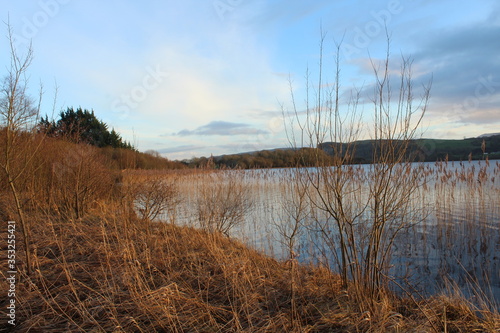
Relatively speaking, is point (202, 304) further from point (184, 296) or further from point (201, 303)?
point (184, 296)

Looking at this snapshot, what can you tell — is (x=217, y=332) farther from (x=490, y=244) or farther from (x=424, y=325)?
(x=490, y=244)

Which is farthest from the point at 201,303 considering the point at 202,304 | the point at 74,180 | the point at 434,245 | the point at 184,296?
the point at 74,180

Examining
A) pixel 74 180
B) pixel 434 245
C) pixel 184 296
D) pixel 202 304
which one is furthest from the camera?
pixel 74 180

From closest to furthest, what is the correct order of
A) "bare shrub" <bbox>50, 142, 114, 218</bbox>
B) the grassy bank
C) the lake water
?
the grassy bank → the lake water → "bare shrub" <bbox>50, 142, 114, 218</bbox>

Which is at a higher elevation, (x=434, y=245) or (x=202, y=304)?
(x=202, y=304)

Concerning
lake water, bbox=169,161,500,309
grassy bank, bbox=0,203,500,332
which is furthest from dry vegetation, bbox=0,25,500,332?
lake water, bbox=169,161,500,309

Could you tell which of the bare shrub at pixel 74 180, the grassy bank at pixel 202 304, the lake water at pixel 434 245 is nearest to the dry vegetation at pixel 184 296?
the grassy bank at pixel 202 304

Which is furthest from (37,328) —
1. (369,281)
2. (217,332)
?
(369,281)

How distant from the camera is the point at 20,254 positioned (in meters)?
4.34

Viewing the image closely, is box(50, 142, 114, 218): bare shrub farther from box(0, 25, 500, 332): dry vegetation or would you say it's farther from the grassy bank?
the grassy bank

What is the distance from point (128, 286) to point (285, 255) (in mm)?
3526

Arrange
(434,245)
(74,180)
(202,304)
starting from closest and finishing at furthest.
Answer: (202,304) → (434,245) → (74,180)

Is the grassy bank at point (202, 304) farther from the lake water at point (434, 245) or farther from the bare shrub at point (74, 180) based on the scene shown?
the bare shrub at point (74, 180)

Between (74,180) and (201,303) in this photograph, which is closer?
(201,303)
